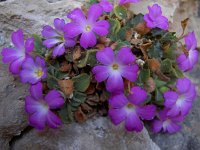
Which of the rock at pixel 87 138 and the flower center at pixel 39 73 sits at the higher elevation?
the flower center at pixel 39 73

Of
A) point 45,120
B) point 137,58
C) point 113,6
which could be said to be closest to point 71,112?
point 45,120

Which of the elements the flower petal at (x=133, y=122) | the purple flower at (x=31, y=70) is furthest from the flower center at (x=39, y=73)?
the flower petal at (x=133, y=122)

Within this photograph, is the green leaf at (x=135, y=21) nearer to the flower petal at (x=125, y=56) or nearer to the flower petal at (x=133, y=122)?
the flower petal at (x=125, y=56)

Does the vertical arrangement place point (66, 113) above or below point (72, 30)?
below

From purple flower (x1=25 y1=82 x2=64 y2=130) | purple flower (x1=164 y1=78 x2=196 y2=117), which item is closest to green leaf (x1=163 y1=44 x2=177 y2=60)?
purple flower (x1=164 y1=78 x2=196 y2=117)

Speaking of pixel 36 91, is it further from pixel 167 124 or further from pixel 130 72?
pixel 167 124

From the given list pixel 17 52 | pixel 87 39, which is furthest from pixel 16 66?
pixel 87 39

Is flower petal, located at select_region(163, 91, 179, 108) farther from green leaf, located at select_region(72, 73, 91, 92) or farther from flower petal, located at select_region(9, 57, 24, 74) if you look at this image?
flower petal, located at select_region(9, 57, 24, 74)

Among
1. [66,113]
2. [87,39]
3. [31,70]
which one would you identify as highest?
[87,39]
